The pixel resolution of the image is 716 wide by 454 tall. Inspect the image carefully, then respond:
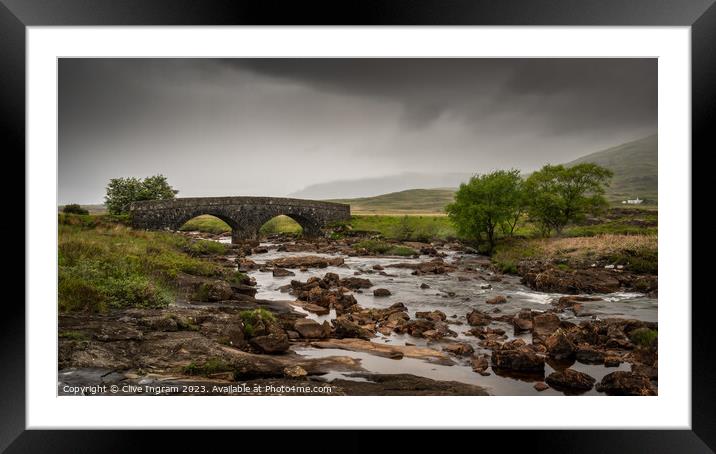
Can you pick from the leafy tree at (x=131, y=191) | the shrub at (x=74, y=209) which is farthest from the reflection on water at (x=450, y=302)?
the shrub at (x=74, y=209)

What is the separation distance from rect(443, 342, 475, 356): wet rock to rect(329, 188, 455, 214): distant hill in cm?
264

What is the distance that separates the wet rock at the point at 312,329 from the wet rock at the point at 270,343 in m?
0.47

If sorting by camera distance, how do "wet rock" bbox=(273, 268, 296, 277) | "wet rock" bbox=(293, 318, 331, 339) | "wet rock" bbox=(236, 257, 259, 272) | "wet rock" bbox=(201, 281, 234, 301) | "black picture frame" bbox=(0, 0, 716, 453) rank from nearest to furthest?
1. "black picture frame" bbox=(0, 0, 716, 453)
2. "wet rock" bbox=(293, 318, 331, 339)
3. "wet rock" bbox=(201, 281, 234, 301)
4. "wet rock" bbox=(273, 268, 296, 277)
5. "wet rock" bbox=(236, 257, 259, 272)

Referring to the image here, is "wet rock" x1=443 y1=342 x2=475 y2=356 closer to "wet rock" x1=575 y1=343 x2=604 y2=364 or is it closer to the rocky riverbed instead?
the rocky riverbed

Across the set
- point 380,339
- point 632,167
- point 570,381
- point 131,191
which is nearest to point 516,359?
point 570,381

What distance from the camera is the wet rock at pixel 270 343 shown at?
515 cm

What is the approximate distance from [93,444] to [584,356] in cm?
600

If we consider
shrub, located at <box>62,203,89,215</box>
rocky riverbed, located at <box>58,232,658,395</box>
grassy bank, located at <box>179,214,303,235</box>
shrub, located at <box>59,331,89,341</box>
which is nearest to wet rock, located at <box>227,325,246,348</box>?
rocky riverbed, located at <box>58,232,658,395</box>

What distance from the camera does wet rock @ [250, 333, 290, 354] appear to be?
515cm

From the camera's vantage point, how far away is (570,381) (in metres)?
4.70

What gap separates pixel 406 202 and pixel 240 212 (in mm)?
3448

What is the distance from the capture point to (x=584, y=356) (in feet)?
17.2
